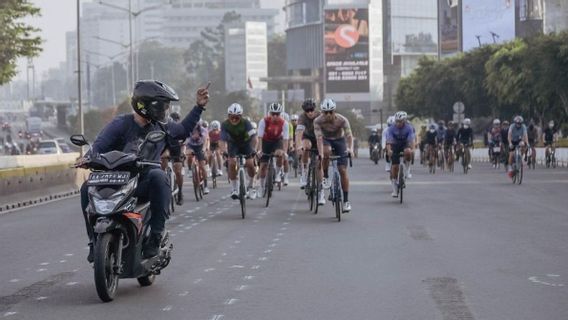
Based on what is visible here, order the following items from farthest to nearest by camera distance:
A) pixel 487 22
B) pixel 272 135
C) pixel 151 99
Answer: pixel 487 22
pixel 272 135
pixel 151 99

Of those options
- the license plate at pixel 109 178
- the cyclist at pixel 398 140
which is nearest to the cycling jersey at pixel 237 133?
the cyclist at pixel 398 140

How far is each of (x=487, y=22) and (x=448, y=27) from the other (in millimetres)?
18762

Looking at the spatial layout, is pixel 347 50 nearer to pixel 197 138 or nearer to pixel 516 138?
pixel 516 138

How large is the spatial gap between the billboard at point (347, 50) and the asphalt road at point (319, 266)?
457 ft

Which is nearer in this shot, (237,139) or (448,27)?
(237,139)

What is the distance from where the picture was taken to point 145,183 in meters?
11.4

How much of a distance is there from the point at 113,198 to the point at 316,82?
585 feet

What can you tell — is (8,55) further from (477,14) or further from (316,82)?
(316,82)

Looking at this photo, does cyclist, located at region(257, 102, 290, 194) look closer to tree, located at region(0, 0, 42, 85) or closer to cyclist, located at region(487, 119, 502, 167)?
cyclist, located at region(487, 119, 502, 167)

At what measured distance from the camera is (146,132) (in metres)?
11.7

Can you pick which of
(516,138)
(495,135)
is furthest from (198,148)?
(495,135)

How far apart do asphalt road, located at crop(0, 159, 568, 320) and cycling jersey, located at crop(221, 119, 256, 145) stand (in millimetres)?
1228

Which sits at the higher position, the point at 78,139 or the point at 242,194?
the point at 78,139

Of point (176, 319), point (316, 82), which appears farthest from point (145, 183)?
point (316, 82)
